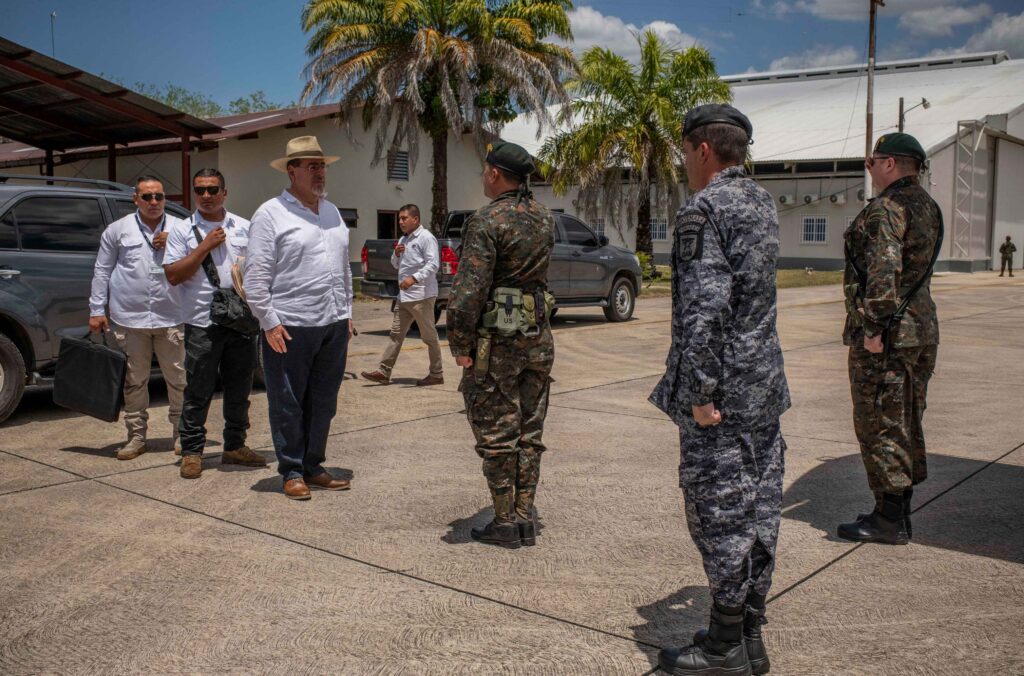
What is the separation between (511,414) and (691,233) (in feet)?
5.66

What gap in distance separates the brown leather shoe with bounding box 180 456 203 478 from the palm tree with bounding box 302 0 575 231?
18.3m

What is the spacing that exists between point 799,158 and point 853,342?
36.2 metres

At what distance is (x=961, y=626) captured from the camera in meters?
3.86

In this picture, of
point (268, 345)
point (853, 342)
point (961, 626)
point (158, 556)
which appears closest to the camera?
point (961, 626)

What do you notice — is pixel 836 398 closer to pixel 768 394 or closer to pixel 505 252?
pixel 505 252

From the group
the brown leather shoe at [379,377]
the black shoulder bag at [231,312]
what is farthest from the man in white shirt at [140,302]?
the brown leather shoe at [379,377]

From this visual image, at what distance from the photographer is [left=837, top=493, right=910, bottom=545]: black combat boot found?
16.1ft

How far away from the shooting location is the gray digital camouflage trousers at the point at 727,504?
3.40 m

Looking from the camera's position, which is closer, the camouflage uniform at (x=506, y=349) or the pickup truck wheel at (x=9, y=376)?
the camouflage uniform at (x=506, y=349)

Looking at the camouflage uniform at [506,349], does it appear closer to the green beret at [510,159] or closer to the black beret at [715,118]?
the green beret at [510,159]

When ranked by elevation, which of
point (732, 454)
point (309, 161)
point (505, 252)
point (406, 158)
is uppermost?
point (406, 158)

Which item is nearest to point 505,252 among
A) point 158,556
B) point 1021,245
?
point 158,556

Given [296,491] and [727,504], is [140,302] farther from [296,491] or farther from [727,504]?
[727,504]

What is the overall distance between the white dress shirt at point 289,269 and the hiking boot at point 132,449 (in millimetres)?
1807
